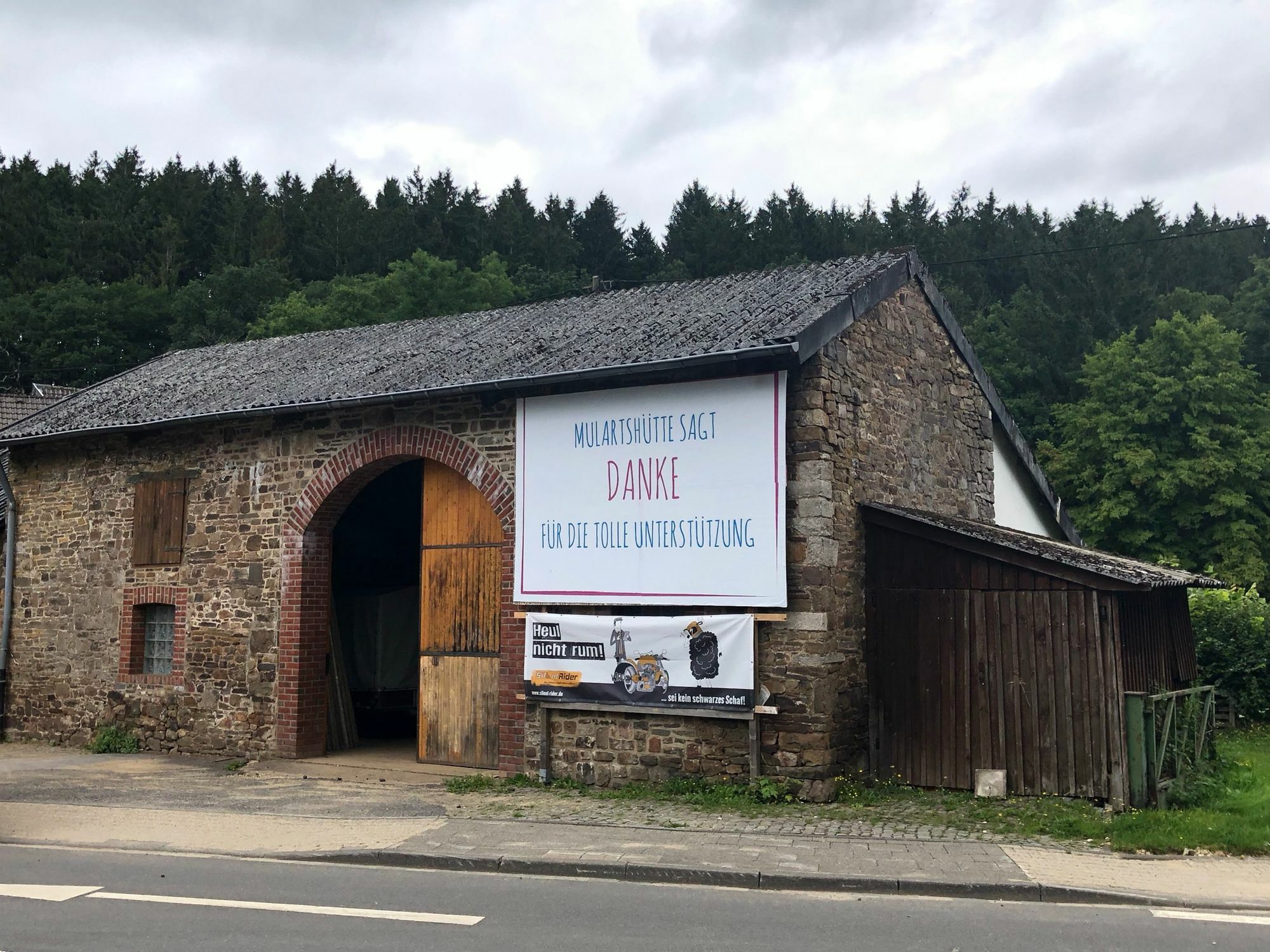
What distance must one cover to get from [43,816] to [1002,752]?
28.4ft

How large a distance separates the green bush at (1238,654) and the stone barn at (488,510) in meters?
2.83

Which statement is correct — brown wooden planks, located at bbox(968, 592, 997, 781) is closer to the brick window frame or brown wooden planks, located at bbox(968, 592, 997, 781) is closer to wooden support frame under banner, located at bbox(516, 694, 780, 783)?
wooden support frame under banner, located at bbox(516, 694, 780, 783)

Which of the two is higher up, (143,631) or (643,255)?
(643,255)

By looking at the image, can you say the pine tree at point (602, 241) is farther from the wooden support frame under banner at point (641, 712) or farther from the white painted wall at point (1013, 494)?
the wooden support frame under banner at point (641, 712)

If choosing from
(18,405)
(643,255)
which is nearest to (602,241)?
(643,255)

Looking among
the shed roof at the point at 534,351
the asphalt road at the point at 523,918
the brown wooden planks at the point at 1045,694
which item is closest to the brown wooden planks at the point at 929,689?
the brown wooden planks at the point at 1045,694

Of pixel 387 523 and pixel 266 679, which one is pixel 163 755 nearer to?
pixel 266 679

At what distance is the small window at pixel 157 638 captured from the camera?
14.4m

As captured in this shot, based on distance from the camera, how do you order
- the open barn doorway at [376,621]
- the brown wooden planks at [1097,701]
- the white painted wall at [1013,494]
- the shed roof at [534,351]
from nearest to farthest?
the brown wooden planks at [1097,701] → the shed roof at [534,351] → the white painted wall at [1013,494] → the open barn doorway at [376,621]

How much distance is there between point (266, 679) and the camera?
43.1 feet

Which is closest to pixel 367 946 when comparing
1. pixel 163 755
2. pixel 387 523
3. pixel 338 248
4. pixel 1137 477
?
pixel 163 755

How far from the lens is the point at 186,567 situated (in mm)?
13883

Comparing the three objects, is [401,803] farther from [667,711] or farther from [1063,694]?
[1063,694]

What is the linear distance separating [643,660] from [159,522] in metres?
7.24
